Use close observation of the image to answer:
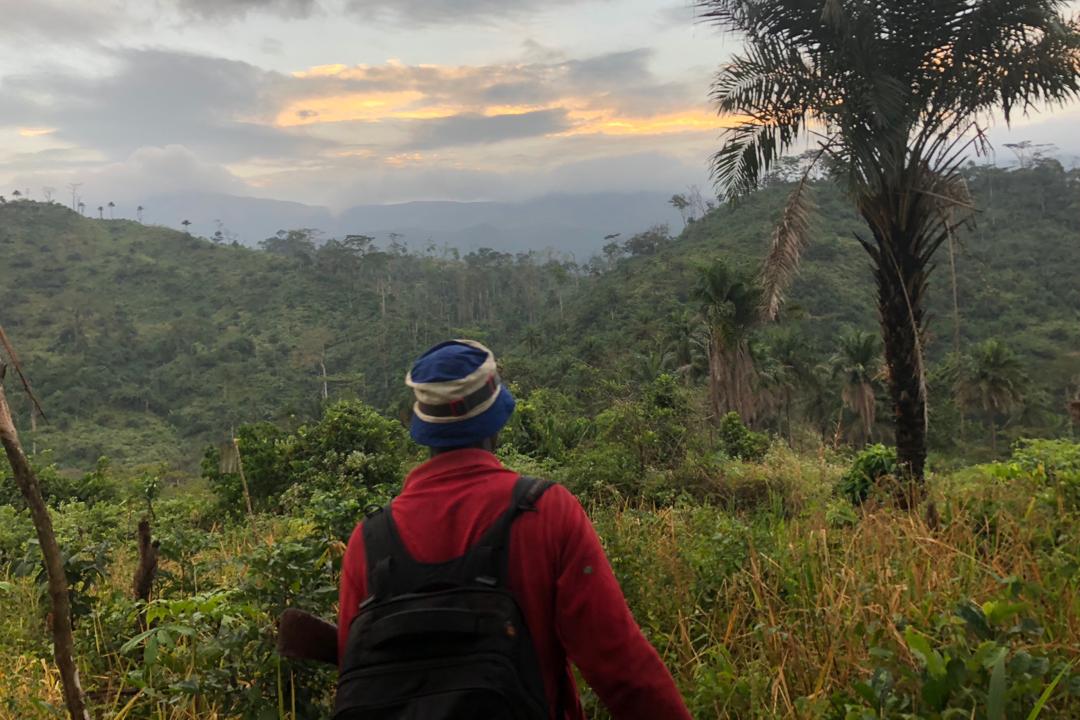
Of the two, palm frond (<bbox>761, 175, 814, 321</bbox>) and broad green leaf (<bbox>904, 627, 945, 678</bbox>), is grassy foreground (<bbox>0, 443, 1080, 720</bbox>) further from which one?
palm frond (<bbox>761, 175, 814, 321</bbox>)

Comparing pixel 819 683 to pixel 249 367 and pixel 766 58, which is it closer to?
pixel 766 58

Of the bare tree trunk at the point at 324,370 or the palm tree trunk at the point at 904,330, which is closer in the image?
the palm tree trunk at the point at 904,330

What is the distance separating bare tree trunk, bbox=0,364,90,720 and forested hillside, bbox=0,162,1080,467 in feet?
55.2

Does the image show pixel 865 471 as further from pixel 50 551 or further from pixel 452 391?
pixel 50 551

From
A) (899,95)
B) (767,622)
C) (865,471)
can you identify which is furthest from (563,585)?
(865,471)

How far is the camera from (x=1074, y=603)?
2117mm

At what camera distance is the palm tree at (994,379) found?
23359mm

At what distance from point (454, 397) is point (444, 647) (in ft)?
1.78

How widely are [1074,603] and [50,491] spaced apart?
18987 mm

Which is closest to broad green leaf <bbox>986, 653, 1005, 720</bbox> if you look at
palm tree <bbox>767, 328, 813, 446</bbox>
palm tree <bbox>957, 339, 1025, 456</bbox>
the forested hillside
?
the forested hillside

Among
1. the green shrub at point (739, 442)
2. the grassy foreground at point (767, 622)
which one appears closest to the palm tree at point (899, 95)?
the grassy foreground at point (767, 622)

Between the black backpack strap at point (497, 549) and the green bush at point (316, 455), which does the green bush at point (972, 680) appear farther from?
the green bush at point (316, 455)

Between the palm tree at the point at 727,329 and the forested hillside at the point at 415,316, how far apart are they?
0.99 meters

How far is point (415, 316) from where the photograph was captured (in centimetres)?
5969
